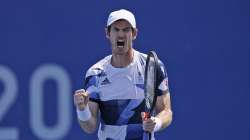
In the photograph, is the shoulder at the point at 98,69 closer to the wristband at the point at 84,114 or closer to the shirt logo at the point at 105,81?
the shirt logo at the point at 105,81

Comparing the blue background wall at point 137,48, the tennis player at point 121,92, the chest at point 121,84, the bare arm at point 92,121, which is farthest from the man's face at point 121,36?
the blue background wall at point 137,48

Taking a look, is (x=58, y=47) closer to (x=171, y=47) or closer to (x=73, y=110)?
(x=73, y=110)

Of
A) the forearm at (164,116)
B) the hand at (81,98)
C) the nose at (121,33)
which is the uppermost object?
the nose at (121,33)

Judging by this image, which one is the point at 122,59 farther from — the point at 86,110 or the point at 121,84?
the point at 86,110

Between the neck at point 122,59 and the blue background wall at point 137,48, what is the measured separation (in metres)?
1.73

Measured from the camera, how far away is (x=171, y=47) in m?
6.24

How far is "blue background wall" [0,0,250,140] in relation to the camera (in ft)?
19.8

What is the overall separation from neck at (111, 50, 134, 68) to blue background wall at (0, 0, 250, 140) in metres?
1.73

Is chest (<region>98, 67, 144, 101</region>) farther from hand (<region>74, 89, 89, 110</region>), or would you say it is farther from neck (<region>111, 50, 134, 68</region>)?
hand (<region>74, 89, 89, 110</region>)

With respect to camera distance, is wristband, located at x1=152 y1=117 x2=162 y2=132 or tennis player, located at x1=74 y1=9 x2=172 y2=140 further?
tennis player, located at x1=74 y1=9 x2=172 y2=140

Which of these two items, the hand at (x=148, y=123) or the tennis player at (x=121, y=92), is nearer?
the hand at (x=148, y=123)

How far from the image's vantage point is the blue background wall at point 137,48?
19.8 feet

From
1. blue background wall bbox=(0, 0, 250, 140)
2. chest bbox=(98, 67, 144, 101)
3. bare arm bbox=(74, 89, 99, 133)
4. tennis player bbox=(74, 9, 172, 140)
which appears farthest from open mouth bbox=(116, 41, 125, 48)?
blue background wall bbox=(0, 0, 250, 140)

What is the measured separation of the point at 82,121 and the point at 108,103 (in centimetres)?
18
